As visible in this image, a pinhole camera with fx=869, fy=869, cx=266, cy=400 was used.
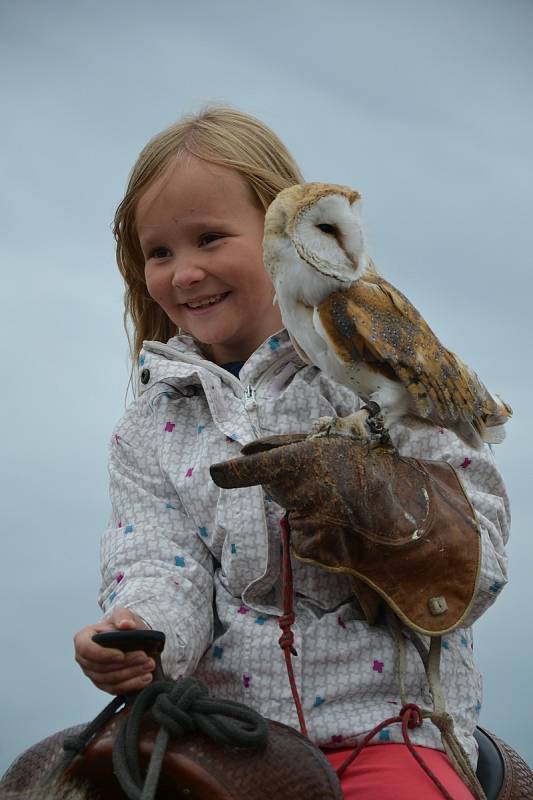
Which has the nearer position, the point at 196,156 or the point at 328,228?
the point at 328,228

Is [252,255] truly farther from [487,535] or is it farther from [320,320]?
[487,535]

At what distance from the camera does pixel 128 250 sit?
7.26 feet

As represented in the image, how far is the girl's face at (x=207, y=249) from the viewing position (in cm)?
187

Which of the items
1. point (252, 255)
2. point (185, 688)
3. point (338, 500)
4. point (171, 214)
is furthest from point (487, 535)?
point (171, 214)

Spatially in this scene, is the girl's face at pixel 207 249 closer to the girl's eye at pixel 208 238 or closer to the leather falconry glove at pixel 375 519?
the girl's eye at pixel 208 238

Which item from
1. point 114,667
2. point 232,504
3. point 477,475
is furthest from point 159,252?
point 114,667

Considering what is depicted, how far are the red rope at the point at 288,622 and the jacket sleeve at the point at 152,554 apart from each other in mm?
219

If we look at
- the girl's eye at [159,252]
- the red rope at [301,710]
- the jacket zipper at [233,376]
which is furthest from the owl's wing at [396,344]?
the girl's eye at [159,252]

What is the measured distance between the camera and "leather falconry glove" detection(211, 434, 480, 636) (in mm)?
1379

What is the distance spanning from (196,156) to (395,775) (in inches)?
51.6

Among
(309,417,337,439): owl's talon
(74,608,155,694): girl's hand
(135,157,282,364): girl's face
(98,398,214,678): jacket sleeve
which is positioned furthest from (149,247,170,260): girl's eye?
(74,608,155,694): girl's hand

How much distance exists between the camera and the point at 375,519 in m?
1.44

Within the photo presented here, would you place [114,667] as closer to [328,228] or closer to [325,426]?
[325,426]

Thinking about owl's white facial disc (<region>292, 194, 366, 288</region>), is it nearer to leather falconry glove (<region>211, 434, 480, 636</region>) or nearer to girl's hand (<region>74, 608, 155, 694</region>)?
leather falconry glove (<region>211, 434, 480, 636</region>)
